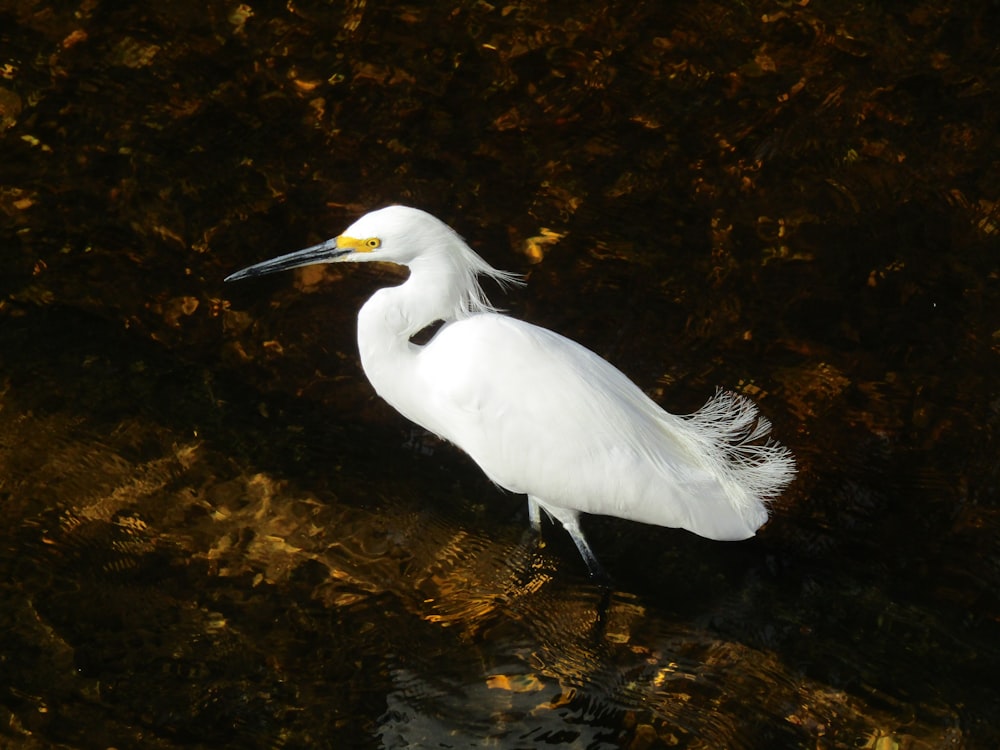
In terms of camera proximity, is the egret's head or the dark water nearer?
the dark water

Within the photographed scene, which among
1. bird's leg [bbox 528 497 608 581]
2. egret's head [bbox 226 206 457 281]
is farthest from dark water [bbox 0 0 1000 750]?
egret's head [bbox 226 206 457 281]

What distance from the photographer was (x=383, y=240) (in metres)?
3.32

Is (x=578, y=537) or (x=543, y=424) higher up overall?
(x=543, y=424)

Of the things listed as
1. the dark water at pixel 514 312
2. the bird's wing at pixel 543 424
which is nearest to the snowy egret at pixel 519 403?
the bird's wing at pixel 543 424

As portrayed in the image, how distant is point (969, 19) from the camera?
5.19 meters

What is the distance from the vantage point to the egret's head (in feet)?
10.8

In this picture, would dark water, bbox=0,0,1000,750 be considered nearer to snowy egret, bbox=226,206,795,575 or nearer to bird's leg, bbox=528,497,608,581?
bird's leg, bbox=528,497,608,581

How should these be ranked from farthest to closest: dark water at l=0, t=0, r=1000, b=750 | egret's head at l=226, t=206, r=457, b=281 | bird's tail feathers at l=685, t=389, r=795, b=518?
bird's tail feathers at l=685, t=389, r=795, b=518 → egret's head at l=226, t=206, r=457, b=281 → dark water at l=0, t=0, r=1000, b=750

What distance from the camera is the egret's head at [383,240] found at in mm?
3297

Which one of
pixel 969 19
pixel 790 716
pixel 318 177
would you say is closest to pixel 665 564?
pixel 790 716


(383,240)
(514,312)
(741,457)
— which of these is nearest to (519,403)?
(383,240)

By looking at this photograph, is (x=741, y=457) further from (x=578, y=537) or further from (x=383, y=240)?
(x=383, y=240)

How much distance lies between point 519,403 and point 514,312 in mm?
1118

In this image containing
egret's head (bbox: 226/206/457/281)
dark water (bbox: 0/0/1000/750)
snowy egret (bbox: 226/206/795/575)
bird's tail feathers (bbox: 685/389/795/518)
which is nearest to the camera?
dark water (bbox: 0/0/1000/750)
